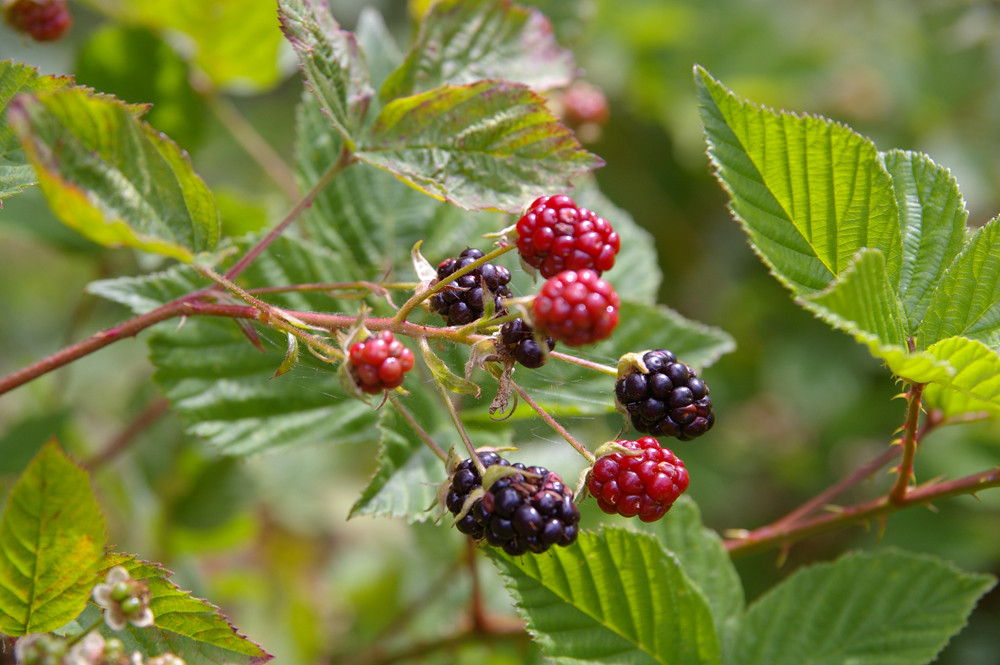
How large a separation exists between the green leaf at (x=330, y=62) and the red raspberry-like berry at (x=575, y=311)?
53cm

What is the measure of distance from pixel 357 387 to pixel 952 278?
0.92 metres

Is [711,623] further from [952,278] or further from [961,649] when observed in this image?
[961,649]

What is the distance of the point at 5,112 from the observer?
1.24 meters

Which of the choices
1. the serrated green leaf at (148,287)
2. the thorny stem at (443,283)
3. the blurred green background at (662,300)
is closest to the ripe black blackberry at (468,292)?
the thorny stem at (443,283)

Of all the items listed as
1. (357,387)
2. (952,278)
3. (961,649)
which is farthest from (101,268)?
(961,649)

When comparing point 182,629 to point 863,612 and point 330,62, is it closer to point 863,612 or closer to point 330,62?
point 330,62

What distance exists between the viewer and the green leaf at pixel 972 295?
1.27 metres

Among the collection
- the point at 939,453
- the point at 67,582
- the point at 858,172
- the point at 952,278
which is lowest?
the point at 939,453

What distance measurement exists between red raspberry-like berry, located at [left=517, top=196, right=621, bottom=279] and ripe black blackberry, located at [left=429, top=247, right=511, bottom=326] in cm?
5

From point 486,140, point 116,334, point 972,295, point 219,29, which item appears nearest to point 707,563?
point 972,295

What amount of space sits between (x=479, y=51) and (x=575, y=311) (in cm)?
89

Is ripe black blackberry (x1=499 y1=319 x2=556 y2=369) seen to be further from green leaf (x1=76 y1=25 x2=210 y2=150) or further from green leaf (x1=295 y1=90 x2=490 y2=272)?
green leaf (x1=76 y1=25 x2=210 y2=150)

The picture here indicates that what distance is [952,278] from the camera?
128cm

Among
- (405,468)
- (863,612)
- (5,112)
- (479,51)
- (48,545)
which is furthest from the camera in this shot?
(479,51)
